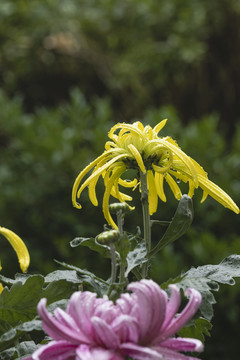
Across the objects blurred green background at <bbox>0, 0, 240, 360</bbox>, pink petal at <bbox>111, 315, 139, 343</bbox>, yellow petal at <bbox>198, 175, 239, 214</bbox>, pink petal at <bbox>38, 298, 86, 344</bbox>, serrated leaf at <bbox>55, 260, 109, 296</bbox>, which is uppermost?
blurred green background at <bbox>0, 0, 240, 360</bbox>

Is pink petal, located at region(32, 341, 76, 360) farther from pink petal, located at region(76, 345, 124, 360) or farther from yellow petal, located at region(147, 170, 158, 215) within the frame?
yellow petal, located at region(147, 170, 158, 215)

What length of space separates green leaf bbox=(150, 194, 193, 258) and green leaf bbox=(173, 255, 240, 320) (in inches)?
1.7

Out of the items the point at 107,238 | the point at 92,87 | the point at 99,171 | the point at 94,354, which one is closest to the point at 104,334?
the point at 94,354

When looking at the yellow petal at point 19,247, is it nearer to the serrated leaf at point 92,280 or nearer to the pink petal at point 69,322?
the serrated leaf at point 92,280

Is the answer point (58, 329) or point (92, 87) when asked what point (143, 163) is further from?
point (92, 87)

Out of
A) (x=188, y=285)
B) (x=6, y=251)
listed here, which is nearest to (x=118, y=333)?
(x=188, y=285)

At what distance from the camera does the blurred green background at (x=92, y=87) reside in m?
2.85

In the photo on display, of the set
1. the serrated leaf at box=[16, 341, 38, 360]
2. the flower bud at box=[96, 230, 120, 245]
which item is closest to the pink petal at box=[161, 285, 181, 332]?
the flower bud at box=[96, 230, 120, 245]

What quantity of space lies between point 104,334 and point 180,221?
22cm

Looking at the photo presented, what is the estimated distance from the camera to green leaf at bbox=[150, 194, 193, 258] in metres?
0.67

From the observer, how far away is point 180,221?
26.5 inches

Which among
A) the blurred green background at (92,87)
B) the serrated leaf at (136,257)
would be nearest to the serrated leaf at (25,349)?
the serrated leaf at (136,257)

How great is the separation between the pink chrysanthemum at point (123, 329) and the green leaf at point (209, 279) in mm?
82

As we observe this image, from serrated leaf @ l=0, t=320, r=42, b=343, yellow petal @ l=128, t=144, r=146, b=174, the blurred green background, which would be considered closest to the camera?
serrated leaf @ l=0, t=320, r=42, b=343
